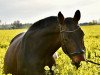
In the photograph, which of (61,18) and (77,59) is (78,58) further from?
(61,18)

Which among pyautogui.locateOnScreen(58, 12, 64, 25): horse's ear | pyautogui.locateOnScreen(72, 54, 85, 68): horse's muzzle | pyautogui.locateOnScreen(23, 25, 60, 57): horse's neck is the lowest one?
pyautogui.locateOnScreen(72, 54, 85, 68): horse's muzzle

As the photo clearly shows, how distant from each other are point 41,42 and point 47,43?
159 mm

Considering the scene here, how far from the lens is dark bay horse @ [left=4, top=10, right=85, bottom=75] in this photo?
6316 millimetres

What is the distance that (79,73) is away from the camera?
7.59m

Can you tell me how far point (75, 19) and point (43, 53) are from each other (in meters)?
0.98

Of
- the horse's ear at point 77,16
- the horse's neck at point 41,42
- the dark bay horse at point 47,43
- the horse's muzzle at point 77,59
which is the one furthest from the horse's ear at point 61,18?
the horse's muzzle at point 77,59

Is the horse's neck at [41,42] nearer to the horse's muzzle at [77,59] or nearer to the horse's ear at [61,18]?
the horse's ear at [61,18]

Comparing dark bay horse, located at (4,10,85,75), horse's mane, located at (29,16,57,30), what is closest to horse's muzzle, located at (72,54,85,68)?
dark bay horse, located at (4,10,85,75)

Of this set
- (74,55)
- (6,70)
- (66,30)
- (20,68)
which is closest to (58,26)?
(66,30)

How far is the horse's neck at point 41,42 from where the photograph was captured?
696cm

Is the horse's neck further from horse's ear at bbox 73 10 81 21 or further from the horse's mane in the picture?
horse's ear at bbox 73 10 81 21

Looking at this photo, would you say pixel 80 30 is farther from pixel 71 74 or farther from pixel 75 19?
pixel 71 74

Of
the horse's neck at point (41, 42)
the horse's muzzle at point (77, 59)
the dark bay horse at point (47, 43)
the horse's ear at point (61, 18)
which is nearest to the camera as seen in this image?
the horse's muzzle at point (77, 59)

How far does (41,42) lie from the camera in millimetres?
7215
